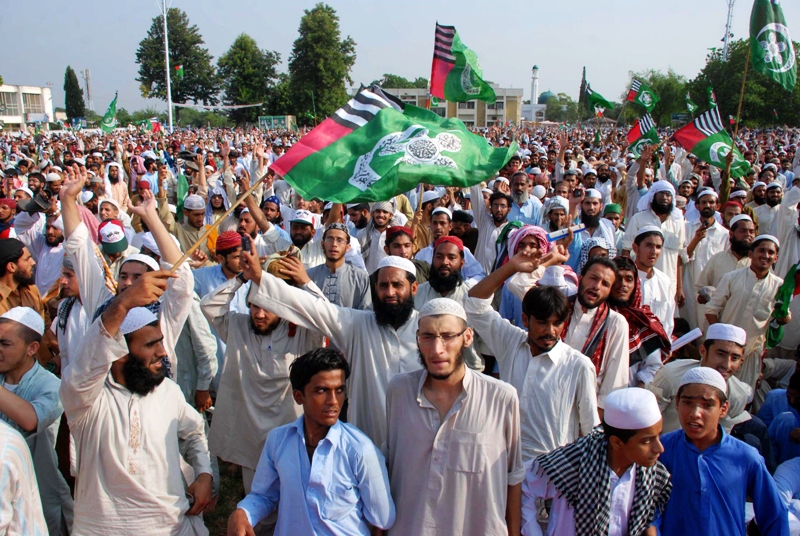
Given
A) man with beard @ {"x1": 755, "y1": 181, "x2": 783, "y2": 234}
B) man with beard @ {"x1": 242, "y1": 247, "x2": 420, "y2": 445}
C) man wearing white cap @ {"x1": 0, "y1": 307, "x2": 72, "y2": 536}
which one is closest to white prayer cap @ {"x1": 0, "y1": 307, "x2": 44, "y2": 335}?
man wearing white cap @ {"x1": 0, "y1": 307, "x2": 72, "y2": 536}

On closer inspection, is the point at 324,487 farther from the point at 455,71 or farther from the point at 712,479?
the point at 455,71

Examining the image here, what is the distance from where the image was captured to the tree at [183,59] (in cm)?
5156

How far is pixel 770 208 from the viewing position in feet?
26.3

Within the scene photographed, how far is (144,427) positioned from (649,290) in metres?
3.47

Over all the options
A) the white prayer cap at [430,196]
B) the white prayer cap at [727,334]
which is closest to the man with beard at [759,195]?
the white prayer cap at [430,196]

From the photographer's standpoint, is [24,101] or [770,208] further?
[24,101]

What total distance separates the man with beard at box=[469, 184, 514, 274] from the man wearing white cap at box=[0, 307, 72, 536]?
4394 millimetres

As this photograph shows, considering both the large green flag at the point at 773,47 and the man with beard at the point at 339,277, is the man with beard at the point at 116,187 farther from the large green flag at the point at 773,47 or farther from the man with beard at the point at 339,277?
the large green flag at the point at 773,47

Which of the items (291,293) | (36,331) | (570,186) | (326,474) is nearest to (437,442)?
(326,474)

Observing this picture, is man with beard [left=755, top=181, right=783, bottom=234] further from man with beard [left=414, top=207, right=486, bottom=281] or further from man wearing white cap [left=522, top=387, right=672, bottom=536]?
man wearing white cap [left=522, top=387, right=672, bottom=536]

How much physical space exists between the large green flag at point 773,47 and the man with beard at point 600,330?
223 inches

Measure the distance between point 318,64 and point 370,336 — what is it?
5104 centimetres

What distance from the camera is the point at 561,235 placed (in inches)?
173

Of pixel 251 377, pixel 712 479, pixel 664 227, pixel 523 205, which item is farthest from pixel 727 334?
pixel 523 205
